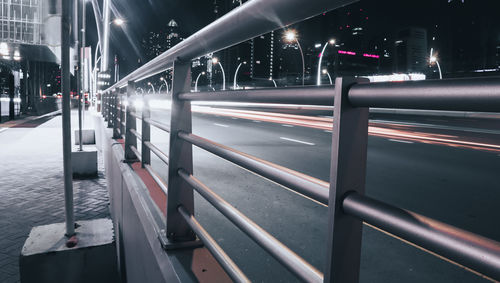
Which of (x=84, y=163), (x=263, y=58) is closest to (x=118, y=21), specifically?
(x=84, y=163)

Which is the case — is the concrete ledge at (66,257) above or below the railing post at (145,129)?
below

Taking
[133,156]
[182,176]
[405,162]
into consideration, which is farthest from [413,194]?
[182,176]

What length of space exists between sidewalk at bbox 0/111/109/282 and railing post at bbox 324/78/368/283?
4.02 metres

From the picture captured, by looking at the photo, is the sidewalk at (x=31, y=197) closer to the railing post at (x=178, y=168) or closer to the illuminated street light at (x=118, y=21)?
the railing post at (x=178, y=168)

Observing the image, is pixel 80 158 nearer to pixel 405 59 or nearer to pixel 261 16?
pixel 261 16

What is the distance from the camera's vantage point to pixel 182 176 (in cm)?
207

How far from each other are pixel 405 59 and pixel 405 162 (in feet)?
527

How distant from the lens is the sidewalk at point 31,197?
15.0 feet

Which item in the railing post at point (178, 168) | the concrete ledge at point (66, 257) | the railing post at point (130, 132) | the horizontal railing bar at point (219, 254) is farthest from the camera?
the railing post at point (130, 132)

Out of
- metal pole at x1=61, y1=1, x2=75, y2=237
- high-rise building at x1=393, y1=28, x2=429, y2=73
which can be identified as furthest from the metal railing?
high-rise building at x1=393, y1=28, x2=429, y2=73

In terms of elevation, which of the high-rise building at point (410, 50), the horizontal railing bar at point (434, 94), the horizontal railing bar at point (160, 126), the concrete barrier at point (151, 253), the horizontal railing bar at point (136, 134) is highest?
the high-rise building at point (410, 50)

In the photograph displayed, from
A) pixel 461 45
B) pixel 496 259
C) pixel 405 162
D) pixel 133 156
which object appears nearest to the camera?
pixel 496 259

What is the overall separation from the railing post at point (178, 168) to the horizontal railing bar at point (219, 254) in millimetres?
59

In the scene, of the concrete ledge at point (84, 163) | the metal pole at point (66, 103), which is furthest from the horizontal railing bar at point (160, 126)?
the concrete ledge at point (84, 163)
